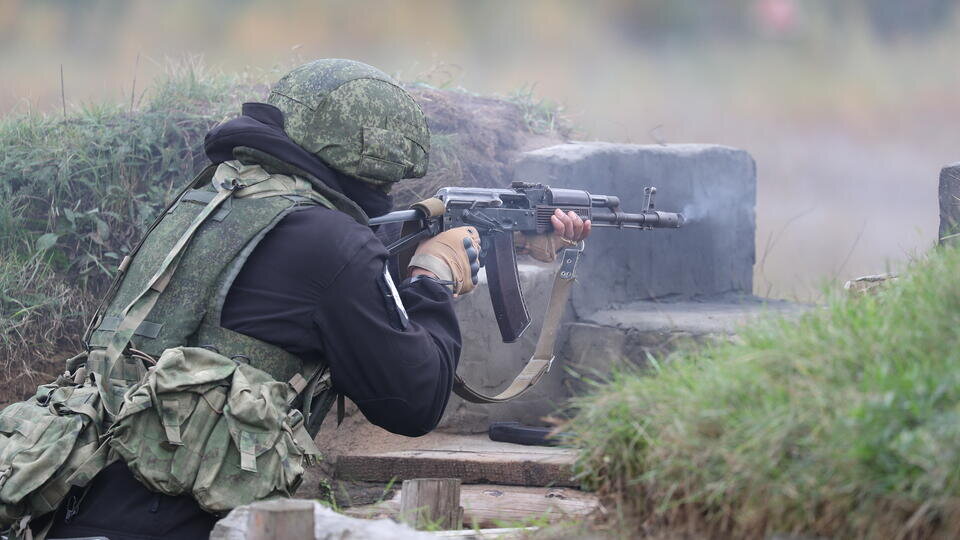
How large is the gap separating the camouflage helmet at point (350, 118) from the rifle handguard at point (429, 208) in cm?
41

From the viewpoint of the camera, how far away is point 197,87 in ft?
22.8

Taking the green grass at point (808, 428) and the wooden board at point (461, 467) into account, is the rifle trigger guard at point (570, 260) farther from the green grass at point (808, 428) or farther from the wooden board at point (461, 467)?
the green grass at point (808, 428)

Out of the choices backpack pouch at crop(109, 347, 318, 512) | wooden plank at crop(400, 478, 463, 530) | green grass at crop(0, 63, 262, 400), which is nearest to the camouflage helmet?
backpack pouch at crop(109, 347, 318, 512)

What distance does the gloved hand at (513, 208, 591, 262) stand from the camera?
198 inches

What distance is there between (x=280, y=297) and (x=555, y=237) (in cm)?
207

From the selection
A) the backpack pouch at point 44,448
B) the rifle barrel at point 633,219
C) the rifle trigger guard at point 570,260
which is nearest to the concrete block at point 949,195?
the rifle barrel at point 633,219

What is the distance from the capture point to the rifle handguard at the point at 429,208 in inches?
164

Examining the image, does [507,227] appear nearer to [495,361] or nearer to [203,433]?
[495,361]

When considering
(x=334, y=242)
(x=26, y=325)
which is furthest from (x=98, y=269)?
(x=334, y=242)

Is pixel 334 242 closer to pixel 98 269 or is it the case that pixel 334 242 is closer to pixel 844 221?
Result: pixel 98 269

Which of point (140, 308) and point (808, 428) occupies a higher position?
point (140, 308)

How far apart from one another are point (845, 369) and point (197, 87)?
220 inches

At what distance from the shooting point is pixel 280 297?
331cm

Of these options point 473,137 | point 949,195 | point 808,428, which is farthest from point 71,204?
point 808,428
